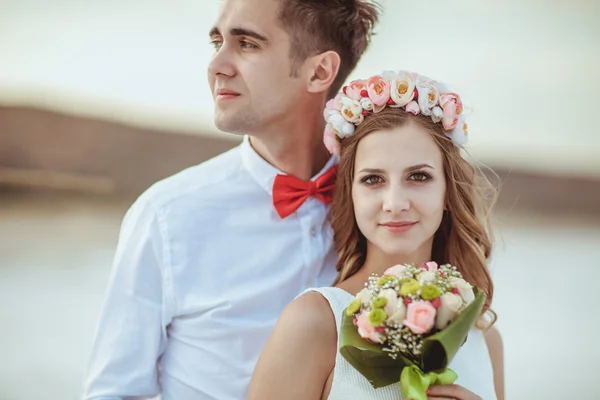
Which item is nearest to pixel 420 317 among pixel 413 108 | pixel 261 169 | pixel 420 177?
pixel 420 177

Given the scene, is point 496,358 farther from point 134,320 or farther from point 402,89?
point 134,320

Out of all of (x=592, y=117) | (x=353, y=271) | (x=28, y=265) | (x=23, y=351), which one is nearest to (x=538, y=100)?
(x=592, y=117)

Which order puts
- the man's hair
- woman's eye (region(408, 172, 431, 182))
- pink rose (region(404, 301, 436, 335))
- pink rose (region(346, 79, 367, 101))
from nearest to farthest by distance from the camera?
1. pink rose (region(404, 301, 436, 335))
2. woman's eye (region(408, 172, 431, 182))
3. pink rose (region(346, 79, 367, 101))
4. the man's hair

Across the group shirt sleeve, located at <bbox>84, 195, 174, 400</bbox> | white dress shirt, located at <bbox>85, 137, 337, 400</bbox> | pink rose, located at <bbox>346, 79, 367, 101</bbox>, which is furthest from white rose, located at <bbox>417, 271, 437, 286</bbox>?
shirt sleeve, located at <bbox>84, 195, 174, 400</bbox>

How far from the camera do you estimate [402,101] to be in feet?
7.91

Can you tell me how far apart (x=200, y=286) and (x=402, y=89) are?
0.96 metres

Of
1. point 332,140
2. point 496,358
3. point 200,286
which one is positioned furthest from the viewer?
point 200,286

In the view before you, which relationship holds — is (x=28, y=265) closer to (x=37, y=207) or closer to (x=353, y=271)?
(x=37, y=207)

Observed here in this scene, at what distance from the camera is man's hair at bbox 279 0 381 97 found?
2.90 m

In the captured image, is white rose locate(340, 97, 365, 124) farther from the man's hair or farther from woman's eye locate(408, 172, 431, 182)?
the man's hair

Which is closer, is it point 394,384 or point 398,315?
point 398,315

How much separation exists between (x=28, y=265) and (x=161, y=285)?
5.63 metres

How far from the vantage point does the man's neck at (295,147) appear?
9.53 ft

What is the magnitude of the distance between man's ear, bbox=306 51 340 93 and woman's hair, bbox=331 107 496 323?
466 mm
